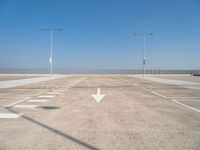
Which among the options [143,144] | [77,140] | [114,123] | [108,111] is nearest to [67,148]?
[77,140]

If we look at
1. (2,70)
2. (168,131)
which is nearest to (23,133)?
(168,131)

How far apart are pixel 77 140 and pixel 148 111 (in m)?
3.98

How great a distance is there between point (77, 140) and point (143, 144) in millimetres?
1549

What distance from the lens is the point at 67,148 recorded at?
12.6ft

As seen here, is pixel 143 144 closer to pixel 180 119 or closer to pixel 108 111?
pixel 180 119

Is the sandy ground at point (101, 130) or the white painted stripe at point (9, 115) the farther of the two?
the white painted stripe at point (9, 115)

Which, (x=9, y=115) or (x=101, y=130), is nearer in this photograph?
(x=101, y=130)

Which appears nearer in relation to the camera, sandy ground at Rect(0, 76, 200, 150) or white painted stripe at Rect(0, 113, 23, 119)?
sandy ground at Rect(0, 76, 200, 150)

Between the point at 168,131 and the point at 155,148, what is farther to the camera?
the point at 168,131

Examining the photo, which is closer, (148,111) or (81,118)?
(81,118)

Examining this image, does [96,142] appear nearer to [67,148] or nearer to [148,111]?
[67,148]

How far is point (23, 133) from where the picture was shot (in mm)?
4715

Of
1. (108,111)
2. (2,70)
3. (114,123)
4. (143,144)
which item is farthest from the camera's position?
(2,70)

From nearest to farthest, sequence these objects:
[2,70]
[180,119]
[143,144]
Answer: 1. [143,144]
2. [180,119]
3. [2,70]
